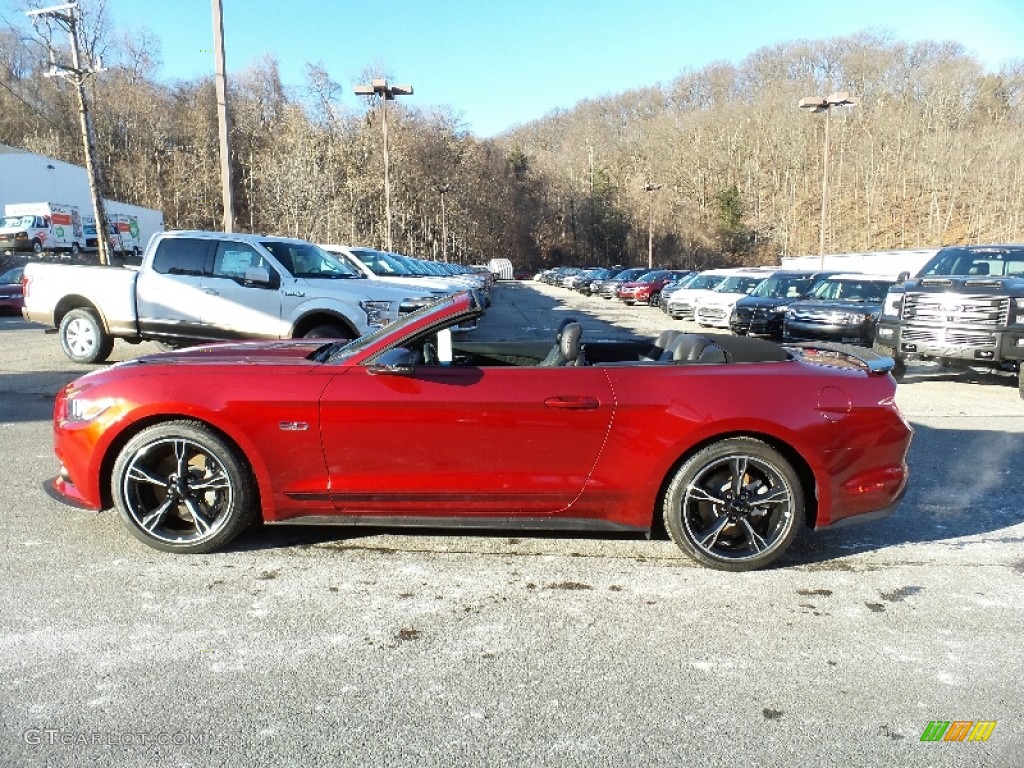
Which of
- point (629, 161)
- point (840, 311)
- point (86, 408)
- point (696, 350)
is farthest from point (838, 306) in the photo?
point (629, 161)

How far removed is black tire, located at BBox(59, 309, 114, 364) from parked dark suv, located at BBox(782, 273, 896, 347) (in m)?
11.9

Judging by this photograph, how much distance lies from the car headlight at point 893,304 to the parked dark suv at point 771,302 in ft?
16.4

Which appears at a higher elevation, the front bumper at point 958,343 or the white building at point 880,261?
the white building at point 880,261

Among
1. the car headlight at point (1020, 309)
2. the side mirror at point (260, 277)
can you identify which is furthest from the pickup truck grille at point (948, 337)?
the side mirror at point (260, 277)

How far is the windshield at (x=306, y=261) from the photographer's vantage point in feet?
32.8

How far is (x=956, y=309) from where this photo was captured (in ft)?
29.9

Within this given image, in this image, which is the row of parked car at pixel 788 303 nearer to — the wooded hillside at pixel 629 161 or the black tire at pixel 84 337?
the black tire at pixel 84 337

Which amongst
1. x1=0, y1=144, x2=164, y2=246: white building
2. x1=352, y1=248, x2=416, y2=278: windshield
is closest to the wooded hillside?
x1=0, y1=144, x2=164, y2=246: white building

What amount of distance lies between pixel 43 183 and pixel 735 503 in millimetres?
60164

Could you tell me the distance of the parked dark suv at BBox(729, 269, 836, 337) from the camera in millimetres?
15250

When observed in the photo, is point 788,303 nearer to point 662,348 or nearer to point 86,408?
point 662,348

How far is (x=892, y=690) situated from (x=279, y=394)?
3.15 meters

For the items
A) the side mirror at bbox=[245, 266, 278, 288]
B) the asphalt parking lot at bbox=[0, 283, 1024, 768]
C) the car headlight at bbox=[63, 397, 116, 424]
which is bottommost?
the asphalt parking lot at bbox=[0, 283, 1024, 768]

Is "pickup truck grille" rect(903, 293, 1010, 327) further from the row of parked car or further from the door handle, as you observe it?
the door handle
